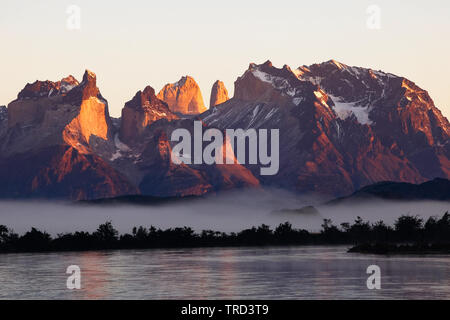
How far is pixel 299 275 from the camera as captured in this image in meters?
192

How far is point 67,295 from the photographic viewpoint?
149 m
